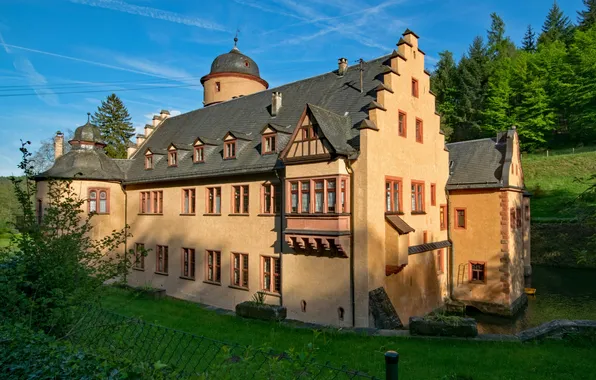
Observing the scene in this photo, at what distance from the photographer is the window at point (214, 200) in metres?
21.4

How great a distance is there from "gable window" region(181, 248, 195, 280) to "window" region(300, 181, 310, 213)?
30.2ft

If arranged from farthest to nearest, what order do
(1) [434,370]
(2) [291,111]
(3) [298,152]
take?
(2) [291,111], (3) [298,152], (1) [434,370]

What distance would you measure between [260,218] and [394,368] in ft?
51.7

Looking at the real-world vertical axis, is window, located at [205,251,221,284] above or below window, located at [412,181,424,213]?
below

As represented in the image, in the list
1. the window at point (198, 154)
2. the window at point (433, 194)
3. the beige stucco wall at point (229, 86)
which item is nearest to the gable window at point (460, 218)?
the window at point (433, 194)

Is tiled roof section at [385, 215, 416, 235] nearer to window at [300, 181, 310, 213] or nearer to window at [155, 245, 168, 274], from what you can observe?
window at [300, 181, 310, 213]

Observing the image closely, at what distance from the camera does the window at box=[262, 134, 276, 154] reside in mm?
19062

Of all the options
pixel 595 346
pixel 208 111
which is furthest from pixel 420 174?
pixel 208 111

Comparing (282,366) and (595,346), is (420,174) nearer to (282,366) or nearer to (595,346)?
(595,346)

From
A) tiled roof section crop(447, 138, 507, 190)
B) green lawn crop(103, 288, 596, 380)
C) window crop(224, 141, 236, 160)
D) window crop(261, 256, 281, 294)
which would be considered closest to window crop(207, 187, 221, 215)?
window crop(224, 141, 236, 160)

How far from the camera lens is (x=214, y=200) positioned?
2162cm

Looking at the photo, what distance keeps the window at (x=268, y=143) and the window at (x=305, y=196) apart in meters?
3.30

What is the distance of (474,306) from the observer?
22266 millimetres

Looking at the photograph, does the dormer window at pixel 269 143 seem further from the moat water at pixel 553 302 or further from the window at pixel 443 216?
the moat water at pixel 553 302
